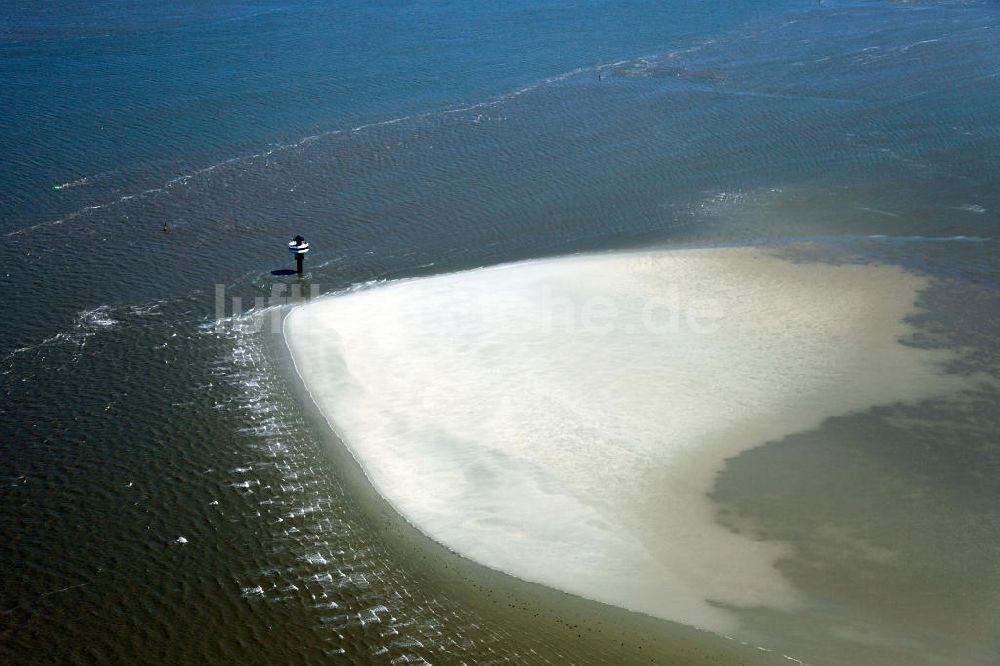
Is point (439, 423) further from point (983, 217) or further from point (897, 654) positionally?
point (983, 217)

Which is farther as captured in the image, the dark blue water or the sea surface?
the dark blue water

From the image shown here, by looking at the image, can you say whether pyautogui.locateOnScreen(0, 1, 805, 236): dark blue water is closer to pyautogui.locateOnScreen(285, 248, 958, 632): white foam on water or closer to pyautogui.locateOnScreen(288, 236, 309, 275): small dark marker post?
pyautogui.locateOnScreen(288, 236, 309, 275): small dark marker post

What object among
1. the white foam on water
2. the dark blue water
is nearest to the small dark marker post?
the white foam on water

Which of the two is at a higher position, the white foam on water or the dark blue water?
the dark blue water

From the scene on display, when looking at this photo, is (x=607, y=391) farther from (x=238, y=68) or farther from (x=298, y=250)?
(x=238, y=68)

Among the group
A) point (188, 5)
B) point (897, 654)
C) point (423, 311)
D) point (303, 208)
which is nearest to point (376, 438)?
point (423, 311)

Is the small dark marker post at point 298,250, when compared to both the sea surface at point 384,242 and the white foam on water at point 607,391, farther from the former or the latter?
the white foam on water at point 607,391

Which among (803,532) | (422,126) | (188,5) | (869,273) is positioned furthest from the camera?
(188,5)
